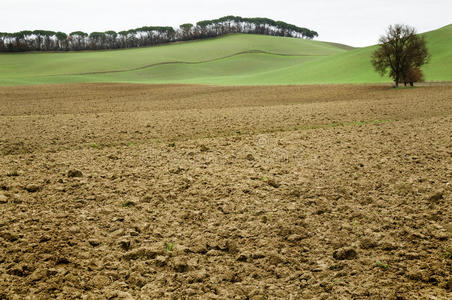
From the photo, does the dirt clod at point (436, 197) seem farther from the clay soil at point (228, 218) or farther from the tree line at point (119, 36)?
the tree line at point (119, 36)

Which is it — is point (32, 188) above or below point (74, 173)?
below

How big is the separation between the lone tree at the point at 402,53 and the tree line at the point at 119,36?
10025 cm

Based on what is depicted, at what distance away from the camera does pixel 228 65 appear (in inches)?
3105

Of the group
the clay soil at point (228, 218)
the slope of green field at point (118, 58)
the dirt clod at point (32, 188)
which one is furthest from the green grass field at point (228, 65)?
the dirt clod at point (32, 188)

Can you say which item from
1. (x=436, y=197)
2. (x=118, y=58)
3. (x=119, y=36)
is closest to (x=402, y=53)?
(x=436, y=197)

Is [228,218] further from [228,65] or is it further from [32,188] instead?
[228,65]

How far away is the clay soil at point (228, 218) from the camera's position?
15.0 feet

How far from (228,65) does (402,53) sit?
50.8m

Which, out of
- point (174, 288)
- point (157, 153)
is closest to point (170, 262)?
point (174, 288)

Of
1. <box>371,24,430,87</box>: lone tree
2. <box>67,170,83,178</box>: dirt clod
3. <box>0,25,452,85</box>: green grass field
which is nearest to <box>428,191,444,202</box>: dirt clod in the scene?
<box>67,170,83,178</box>: dirt clod

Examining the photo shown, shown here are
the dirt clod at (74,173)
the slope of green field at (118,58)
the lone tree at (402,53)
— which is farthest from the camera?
the slope of green field at (118,58)

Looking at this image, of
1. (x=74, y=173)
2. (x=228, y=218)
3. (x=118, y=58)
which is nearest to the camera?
(x=228, y=218)

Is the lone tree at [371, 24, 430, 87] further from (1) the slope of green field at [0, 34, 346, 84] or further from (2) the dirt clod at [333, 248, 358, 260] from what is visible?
(1) the slope of green field at [0, 34, 346, 84]

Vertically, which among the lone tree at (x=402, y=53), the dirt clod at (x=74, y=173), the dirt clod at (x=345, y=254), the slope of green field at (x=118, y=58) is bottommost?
the dirt clod at (x=345, y=254)
